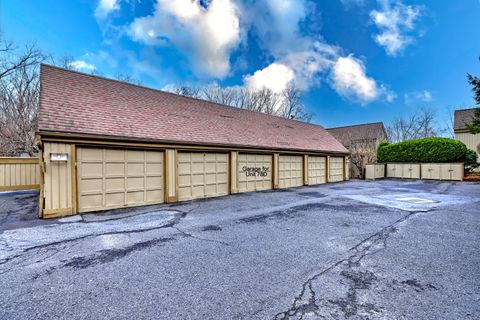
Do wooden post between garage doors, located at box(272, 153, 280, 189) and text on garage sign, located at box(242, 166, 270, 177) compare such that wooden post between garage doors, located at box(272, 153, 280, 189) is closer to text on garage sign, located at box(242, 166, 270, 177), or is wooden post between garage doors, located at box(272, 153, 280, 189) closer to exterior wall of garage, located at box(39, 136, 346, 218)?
exterior wall of garage, located at box(39, 136, 346, 218)

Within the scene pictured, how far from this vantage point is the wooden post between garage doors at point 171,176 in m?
8.59

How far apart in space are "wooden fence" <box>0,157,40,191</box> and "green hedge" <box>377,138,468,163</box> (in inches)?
968

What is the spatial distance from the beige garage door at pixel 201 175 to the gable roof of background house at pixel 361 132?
2651cm

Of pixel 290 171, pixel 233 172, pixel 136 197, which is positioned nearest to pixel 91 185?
pixel 136 197

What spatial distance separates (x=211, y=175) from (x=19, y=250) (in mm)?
6658

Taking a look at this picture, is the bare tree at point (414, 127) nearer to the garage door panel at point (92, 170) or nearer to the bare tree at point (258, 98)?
the bare tree at point (258, 98)

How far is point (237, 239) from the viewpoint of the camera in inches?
181

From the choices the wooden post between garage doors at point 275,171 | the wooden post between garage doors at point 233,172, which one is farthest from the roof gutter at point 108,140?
the wooden post between garage doors at point 275,171

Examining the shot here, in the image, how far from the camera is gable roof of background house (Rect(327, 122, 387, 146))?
32.9m

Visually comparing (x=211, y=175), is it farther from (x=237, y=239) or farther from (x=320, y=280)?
(x=320, y=280)

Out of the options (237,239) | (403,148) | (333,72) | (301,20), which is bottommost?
(237,239)

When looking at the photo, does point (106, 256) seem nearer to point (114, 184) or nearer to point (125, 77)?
point (114, 184)

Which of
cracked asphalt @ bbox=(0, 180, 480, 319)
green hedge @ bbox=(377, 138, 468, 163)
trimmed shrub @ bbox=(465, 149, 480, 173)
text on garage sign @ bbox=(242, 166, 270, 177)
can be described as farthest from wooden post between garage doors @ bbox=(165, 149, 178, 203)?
trimmed shrub @ bbox=(465, 149, 480, 173)

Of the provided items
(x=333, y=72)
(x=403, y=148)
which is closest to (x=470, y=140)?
(x=403, y=148)
